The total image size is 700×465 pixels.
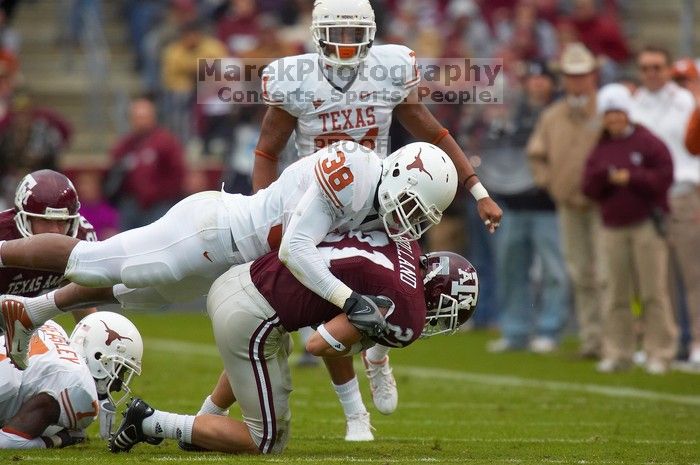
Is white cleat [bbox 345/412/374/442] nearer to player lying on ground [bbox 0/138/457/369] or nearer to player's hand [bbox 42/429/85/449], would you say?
player lying on ground [bbox 0/138/457/369]

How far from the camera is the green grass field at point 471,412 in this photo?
6.11 metres

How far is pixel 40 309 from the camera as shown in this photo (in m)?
6.19

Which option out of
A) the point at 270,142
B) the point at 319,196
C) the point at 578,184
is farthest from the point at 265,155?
the point at 578,184

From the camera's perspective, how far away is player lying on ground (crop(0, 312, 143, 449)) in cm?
629

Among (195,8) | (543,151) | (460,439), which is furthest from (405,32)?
(460,439)

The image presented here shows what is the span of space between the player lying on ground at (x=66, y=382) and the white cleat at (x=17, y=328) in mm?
123

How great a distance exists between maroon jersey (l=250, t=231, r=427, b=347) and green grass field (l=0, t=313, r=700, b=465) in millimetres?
564

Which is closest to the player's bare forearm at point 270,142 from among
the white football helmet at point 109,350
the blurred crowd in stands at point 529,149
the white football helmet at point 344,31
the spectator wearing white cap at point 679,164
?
the white football helmet at point 344,31

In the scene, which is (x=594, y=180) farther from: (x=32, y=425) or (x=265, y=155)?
(x=32, y=425)

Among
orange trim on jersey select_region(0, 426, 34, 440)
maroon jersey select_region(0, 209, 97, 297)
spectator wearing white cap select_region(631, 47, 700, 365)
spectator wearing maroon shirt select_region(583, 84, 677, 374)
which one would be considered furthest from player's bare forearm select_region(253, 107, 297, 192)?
spectator wearing white cap select_region(631, 47, 700, 365)

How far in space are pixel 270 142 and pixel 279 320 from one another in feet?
4.71

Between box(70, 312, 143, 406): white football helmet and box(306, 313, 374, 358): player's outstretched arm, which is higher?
box(306, 313, 374, 358): player's outstretched arm

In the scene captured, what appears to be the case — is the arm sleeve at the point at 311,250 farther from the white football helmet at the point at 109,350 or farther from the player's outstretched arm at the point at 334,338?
the white football helmet at the point at 109,350

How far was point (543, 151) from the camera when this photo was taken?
37.3ft
